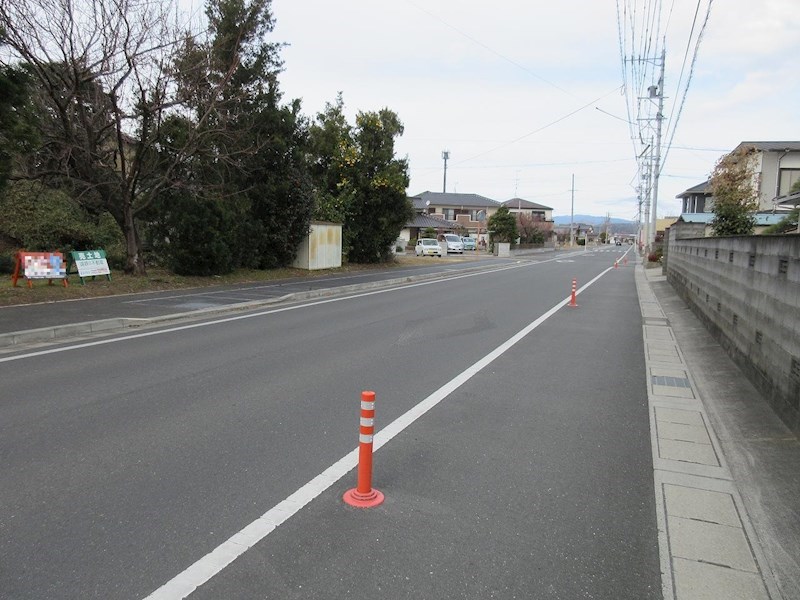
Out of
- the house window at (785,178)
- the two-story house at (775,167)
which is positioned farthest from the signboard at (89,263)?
the house window at (785,178)

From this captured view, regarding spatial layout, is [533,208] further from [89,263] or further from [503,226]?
[89,263]

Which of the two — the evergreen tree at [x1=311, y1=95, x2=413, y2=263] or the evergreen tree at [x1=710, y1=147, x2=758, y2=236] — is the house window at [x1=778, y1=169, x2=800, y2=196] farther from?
the evergreen tree at [x1=311, y1=95, x2=413, y2=263]

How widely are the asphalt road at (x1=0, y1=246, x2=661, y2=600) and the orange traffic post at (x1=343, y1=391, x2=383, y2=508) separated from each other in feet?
0.27

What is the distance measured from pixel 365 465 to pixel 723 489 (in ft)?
8.65

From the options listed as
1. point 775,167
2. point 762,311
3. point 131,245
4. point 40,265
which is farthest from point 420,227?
point 762,311

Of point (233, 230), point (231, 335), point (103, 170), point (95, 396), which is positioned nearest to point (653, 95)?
point (233, 230)

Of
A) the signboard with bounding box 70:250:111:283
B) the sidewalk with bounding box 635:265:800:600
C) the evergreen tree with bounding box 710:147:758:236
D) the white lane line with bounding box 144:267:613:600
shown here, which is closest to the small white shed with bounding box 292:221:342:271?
the signboard with bounding box 70:250:111:283

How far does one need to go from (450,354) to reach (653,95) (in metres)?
33.4

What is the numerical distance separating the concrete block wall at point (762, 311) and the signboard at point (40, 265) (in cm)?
1454

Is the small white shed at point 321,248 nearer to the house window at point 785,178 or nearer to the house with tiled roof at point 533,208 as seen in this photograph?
the house window at point 785,178

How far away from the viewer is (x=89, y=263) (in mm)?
15586

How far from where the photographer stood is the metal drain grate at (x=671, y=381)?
738 centimetres

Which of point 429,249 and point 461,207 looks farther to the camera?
point 461,207

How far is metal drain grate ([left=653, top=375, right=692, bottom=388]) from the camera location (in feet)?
24.2
